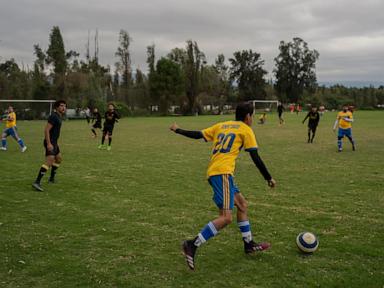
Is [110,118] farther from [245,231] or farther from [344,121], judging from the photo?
[245,231]

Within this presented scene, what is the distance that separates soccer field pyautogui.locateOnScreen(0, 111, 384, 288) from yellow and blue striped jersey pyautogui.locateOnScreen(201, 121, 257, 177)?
119cm

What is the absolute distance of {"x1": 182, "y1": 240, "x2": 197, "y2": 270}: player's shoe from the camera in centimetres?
466

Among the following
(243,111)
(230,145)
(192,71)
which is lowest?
(230,145)

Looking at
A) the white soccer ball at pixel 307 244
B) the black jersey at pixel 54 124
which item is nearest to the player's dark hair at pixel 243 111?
the white soccer ball at pixel 307 244

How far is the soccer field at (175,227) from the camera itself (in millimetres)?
4562

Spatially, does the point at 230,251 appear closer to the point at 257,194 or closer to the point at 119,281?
the point at 119,281

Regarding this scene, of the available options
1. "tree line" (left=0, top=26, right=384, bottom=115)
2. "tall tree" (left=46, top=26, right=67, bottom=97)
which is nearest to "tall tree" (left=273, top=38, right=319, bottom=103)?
"tree line" (left=0, top=26, right=384, bottom=115)

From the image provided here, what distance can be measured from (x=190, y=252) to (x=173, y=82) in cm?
6598

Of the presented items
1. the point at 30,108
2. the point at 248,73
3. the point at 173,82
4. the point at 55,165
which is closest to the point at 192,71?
the point at 173,82

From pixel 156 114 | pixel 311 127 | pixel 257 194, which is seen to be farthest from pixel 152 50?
pixel 257 194

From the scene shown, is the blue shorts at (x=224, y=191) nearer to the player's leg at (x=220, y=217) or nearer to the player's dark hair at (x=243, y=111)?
the player's leg at (x=220, y=217)

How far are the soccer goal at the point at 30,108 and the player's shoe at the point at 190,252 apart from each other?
48.3 meters

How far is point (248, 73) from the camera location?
94.4 m

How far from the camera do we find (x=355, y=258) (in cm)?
504
